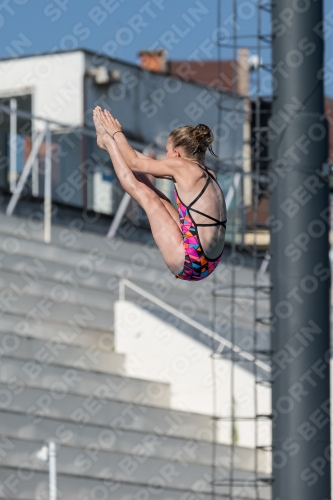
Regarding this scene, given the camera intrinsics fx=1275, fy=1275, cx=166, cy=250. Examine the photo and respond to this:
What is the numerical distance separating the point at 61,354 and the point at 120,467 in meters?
1.31

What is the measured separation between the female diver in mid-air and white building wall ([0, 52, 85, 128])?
1162cm

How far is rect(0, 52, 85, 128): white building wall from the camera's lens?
1859 cm

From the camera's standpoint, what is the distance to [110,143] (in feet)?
22.4

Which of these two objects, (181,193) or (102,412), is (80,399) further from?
(181,193)

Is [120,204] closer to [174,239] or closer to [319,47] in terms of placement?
[319,47]

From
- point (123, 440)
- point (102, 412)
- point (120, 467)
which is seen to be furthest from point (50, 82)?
point (120, 467)

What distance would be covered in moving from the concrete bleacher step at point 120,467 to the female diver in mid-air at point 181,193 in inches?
199

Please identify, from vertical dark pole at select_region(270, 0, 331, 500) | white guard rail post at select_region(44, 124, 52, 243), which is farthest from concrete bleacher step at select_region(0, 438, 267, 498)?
white guard rail post at select_region(44, 124, 52, 243)

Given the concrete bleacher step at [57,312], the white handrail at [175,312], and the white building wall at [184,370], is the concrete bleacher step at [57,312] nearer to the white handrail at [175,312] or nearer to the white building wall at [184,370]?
the white building wall at [184,370]

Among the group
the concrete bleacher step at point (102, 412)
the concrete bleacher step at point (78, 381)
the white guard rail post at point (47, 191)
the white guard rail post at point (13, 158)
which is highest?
the white guard rail post at point (13, 158)

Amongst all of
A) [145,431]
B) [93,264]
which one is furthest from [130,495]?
[93,264]

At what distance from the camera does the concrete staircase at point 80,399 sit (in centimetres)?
1185

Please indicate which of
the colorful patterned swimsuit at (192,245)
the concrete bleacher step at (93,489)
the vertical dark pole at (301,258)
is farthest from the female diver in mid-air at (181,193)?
the concrete bleacher step at (93,489)

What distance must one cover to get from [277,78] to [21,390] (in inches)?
148
